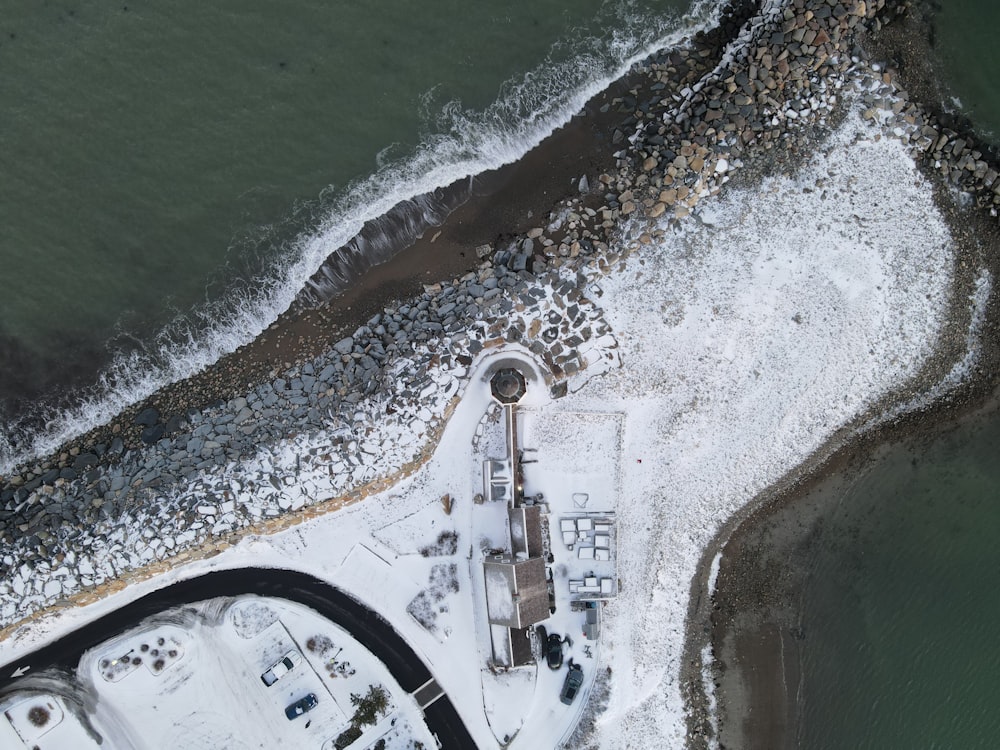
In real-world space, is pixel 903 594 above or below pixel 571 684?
below

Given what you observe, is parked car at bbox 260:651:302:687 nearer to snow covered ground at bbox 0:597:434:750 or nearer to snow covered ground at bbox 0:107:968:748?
snow covered ground at bbox 0:597:434:750

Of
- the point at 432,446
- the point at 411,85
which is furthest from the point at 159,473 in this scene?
the point at 411,85

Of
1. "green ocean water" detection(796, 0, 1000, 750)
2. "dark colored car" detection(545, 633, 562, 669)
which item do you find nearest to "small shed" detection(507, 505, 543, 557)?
"dark colored car" detection(545, 633, 562, 669)

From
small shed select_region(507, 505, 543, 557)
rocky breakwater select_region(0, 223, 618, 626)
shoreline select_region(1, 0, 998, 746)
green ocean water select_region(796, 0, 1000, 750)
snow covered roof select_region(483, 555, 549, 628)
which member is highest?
shoreline select_region(1, 0, 998, 746)

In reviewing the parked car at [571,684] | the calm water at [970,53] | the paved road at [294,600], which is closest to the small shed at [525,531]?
the parked car at [571,684]

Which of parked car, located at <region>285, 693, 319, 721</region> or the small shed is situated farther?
parked car, located at <region>285, 693, 319, 721</region>

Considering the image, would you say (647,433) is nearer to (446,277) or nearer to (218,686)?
(446,277)

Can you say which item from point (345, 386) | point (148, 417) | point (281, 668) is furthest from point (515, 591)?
point (148, 417)
